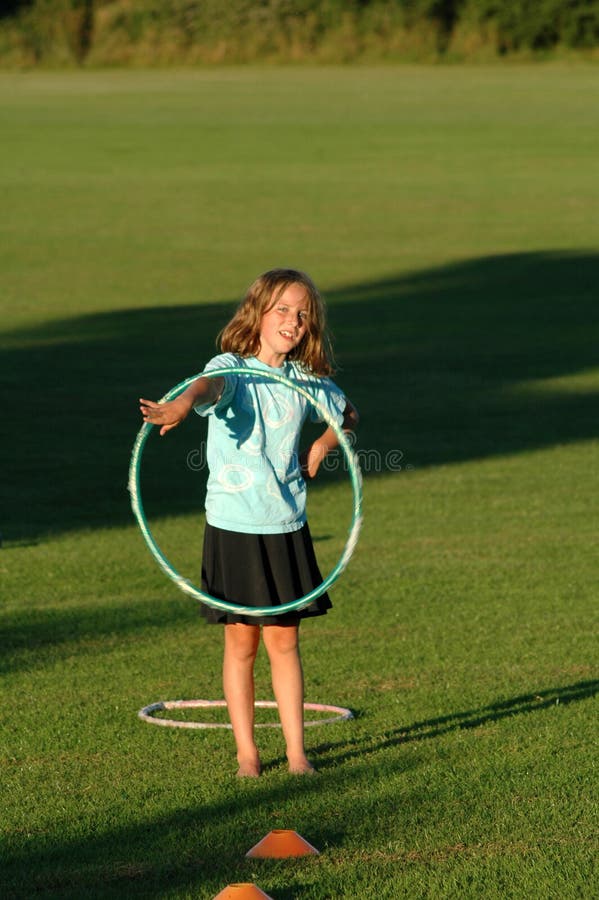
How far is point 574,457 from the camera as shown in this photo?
14.5 meters

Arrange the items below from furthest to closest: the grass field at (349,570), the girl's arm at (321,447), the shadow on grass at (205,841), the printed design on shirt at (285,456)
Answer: the girl's arm at (321,447) < the printed design on shirt at (285,456) < the grass field at (349,570) < the shadow on grass at (205,841)

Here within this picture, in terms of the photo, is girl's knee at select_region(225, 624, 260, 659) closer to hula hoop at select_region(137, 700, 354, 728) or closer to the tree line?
hula hoop at select_region(137, 700, 354, 728)

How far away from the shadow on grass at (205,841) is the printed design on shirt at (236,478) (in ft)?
3.41

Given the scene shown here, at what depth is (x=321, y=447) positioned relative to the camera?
21.6 ft

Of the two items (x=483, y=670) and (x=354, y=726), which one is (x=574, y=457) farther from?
(x=354, y=726)

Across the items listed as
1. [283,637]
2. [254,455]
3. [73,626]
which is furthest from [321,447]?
[73,626]

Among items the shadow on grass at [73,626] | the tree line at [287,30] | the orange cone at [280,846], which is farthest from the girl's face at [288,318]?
the tree line at [287,30]

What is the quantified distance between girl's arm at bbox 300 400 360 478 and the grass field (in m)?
1.10

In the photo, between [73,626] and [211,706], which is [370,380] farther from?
[211,706]

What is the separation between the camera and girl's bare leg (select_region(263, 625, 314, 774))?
653cm

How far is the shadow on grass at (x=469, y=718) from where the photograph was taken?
6863mm

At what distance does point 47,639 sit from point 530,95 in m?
54.1

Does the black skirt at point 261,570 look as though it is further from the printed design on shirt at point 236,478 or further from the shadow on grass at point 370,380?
the shadow on grass at point 370,380

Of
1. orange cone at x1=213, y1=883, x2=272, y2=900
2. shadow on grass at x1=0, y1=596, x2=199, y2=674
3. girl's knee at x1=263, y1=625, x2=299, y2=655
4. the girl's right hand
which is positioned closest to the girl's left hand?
girl's knee at x1=263, y1=625, x2=299, y2=655
